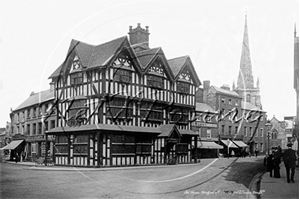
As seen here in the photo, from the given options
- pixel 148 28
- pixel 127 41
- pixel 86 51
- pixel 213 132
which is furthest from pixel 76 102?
pixel 213 132

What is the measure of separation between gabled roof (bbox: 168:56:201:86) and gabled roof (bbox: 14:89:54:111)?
3005 millimetres

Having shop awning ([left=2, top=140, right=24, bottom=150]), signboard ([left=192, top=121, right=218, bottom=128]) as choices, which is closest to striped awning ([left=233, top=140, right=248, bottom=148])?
signboard ([left=192, top=121, right=218, bottom=128])

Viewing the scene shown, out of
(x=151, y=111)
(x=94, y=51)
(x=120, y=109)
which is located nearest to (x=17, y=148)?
(x=120, y=109)

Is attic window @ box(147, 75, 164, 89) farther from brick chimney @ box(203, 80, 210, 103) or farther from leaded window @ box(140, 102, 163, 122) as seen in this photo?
brick chimney @ box(203, 80, 210, 103)

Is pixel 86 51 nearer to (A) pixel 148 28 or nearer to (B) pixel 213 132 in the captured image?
(A) pixel 148 28

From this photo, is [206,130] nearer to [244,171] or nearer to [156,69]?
[244,171]

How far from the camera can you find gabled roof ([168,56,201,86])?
851 cm

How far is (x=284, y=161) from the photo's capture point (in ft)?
23.0

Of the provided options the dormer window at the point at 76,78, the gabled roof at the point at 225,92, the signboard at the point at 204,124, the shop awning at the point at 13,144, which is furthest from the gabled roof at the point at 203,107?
the shop awning at the point at 13,144

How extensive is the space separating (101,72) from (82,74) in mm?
605

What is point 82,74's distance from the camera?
877cm

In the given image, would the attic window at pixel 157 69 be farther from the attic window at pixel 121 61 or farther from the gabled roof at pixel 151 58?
the attic window at pixel 121 61

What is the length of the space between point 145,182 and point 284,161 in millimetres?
3121

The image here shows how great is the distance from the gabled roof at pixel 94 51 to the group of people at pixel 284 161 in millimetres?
4100
